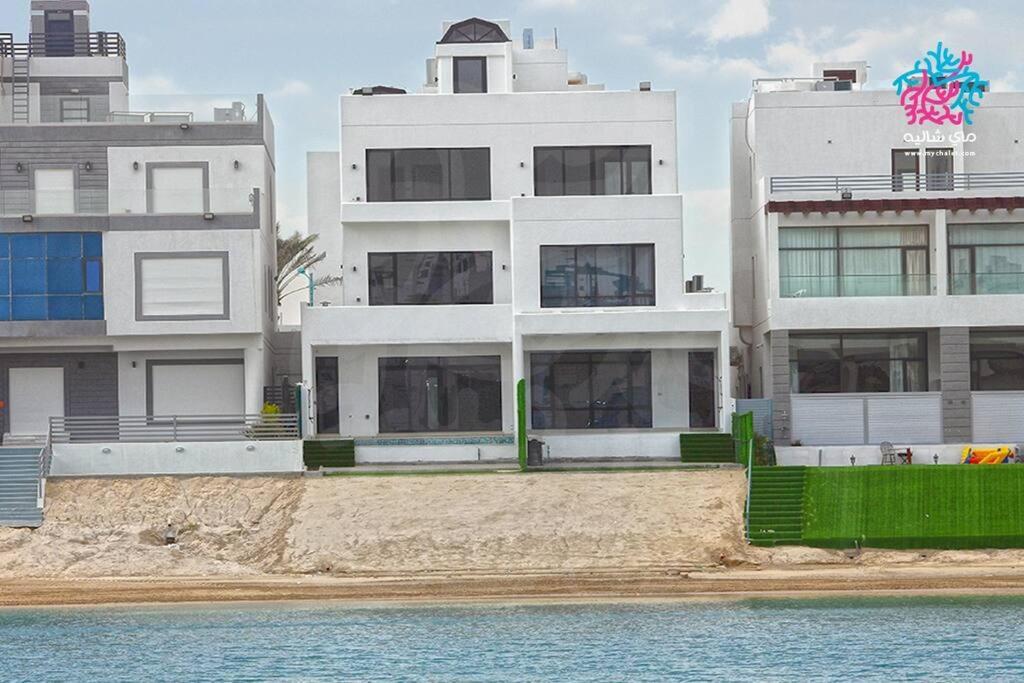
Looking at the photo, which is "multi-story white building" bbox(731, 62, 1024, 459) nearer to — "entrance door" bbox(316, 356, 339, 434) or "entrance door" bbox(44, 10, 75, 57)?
"entrance door" bbox(316, 356, 339, 434)

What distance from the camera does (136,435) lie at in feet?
171

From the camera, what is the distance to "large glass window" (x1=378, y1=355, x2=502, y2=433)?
54125mm

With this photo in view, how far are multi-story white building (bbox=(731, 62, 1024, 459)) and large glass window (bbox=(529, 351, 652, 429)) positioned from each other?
13.2ft

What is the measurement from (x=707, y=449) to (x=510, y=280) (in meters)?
8.40

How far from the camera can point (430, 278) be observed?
179 ft

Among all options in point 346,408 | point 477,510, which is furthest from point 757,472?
point 346,408

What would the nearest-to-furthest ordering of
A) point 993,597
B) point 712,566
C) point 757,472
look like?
1. point 993,597
2. point 712,566
3. point 757,472

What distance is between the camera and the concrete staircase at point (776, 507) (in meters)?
44.8

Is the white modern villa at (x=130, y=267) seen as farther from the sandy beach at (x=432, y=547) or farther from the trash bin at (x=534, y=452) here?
the trash bin at (x=534, y=452)

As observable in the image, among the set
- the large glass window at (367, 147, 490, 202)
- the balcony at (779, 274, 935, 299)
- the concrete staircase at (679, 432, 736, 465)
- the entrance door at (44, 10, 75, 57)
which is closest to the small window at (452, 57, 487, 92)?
the large glass window at (367, 147, 490, 202)

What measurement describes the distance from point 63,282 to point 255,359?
6.13 m

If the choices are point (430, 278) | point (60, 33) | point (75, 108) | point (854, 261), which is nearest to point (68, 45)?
point (60, 33)

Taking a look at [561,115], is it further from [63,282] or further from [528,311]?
[63,282]

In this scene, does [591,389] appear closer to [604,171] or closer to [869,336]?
[604,171]
